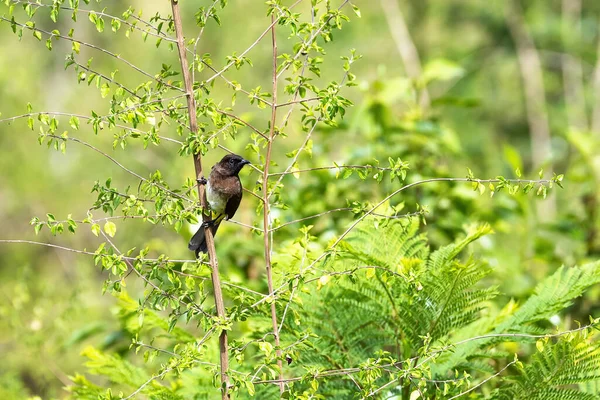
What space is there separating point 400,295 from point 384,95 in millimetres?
1852

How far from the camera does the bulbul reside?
252 centimetres

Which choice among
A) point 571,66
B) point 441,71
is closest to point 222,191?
point 441,71

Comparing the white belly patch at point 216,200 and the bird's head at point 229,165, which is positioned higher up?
the bird's head at point 229,165

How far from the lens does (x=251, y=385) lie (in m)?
1.95

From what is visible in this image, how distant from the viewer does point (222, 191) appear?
2.60 m

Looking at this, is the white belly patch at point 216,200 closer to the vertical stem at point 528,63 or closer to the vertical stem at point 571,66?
the vertical stem at point 571,66

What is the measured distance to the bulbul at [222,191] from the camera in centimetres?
252

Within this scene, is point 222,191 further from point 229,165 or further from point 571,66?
point 571,66

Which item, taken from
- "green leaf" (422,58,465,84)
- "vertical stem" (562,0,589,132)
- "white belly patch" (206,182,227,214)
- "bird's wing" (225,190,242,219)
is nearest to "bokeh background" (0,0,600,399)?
"vertical stem" (562,0,589,132)

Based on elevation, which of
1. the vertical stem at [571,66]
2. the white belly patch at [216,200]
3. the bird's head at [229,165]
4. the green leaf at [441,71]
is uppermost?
the vertical stem at [571,66]

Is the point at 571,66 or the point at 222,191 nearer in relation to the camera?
the point at 222,191

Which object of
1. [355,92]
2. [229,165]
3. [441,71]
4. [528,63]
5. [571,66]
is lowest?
[229,165]

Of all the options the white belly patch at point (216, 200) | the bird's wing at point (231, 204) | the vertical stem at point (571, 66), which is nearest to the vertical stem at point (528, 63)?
the vertical stem at point (571, 66)

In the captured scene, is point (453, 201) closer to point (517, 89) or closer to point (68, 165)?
point (517, 89)
